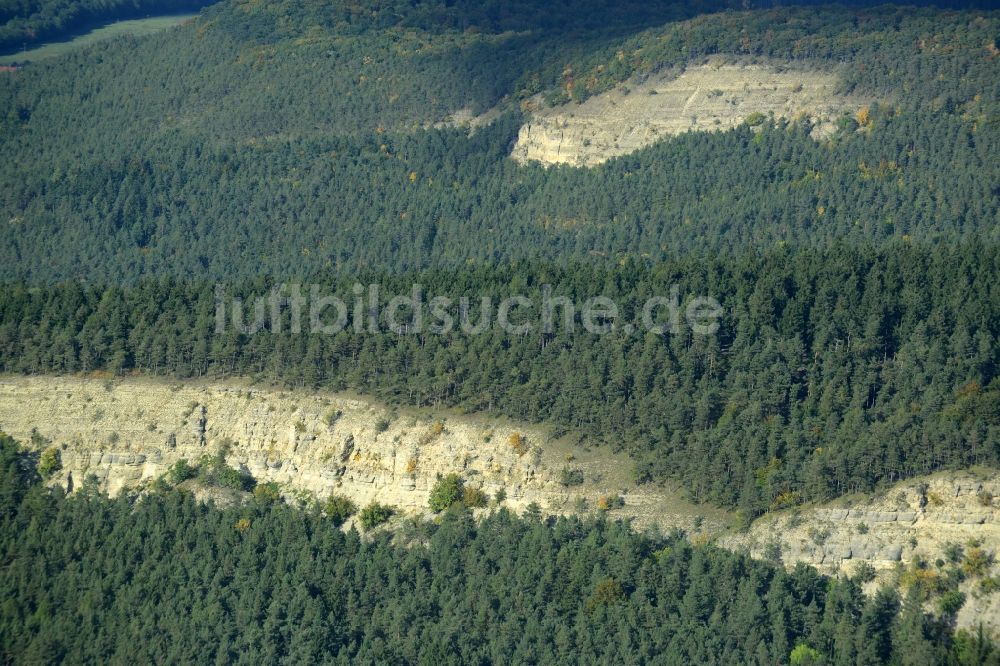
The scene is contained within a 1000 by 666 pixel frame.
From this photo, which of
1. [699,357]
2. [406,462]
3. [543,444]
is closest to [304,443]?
[406,462]

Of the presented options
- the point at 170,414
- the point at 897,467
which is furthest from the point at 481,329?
the point at 897,467

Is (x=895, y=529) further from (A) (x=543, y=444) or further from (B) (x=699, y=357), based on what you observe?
(A) (x=543, y=444)

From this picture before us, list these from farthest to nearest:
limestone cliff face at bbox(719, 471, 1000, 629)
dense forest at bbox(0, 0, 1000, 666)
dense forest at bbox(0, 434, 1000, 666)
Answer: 1. dense forest at bbox(0, 0, 1000, 666)
2. dense forest at bbox(0, 434, 1000, 666)
3. limestone cliff face at bbox(719, 471, 1000, 629)

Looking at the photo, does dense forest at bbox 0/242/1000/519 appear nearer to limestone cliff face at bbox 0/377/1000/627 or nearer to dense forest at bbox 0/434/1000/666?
limestone cliff face at bbox 0/377/1000/627

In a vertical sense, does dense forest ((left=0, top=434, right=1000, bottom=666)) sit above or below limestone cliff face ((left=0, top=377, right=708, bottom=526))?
below

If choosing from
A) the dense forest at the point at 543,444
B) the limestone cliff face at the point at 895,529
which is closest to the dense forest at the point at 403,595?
the dense forest at the point at 543,444

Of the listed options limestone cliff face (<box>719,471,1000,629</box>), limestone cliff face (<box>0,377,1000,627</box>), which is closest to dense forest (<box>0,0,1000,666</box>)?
limestone cliff face (<box>0,377,1000,627</box>)
